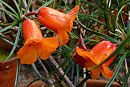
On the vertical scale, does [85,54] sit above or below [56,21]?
below

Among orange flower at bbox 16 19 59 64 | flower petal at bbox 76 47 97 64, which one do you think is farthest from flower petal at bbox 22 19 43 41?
flower petal at bbox 76 47 97 64

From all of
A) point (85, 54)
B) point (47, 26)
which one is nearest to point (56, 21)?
point (47, 26)

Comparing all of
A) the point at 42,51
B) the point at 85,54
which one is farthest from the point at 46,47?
the point at 85,54

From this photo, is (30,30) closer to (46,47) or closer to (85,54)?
(46,47)

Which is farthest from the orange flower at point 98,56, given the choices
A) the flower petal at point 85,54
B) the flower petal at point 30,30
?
the flower petal at point 30,30

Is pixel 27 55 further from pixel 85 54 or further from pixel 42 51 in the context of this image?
pixel 85 54

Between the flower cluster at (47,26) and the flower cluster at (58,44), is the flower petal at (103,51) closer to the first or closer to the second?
the flower cluster at (58,44)

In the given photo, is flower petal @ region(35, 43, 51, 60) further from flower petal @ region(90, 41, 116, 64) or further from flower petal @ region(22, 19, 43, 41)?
flower petal @ region(90, 41, 116, 64)
